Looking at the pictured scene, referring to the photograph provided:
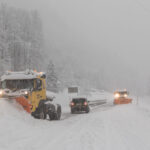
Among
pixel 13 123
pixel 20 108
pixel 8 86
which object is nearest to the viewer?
pixel 13 123

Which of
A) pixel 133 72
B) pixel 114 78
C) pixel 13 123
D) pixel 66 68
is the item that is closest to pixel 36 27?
pixel 66 68

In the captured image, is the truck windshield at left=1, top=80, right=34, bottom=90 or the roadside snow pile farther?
the truck windshield at left=1, top=80, right=34, bottom=90

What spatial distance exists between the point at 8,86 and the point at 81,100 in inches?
372

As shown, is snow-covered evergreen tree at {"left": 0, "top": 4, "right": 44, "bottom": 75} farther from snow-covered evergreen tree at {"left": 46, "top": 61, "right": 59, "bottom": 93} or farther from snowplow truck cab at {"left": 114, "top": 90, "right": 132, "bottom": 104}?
snowplow truck cab at {"left": 114, "top": 90, "right": 132, "bottom": 104}

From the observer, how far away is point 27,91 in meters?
11.3

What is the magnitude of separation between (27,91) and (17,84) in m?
1.35

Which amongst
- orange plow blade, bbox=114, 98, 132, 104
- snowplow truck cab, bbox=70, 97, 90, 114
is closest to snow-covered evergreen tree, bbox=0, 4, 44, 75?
orange plow blade, bbox=114, 98, 132, 104

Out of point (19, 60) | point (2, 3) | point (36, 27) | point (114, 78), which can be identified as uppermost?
point (2, 3)

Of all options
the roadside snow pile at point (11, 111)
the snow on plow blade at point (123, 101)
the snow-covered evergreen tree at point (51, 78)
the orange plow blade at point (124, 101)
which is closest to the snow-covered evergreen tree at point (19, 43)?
the snow-covered evergreen tree at point (51, 78)

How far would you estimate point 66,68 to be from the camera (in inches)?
3130

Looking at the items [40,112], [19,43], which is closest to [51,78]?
[19,43]

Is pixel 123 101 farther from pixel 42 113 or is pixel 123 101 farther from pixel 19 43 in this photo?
pixel 19 43

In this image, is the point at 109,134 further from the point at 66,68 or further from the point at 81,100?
the point at 66,68

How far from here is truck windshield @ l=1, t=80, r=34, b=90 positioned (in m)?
12.1
